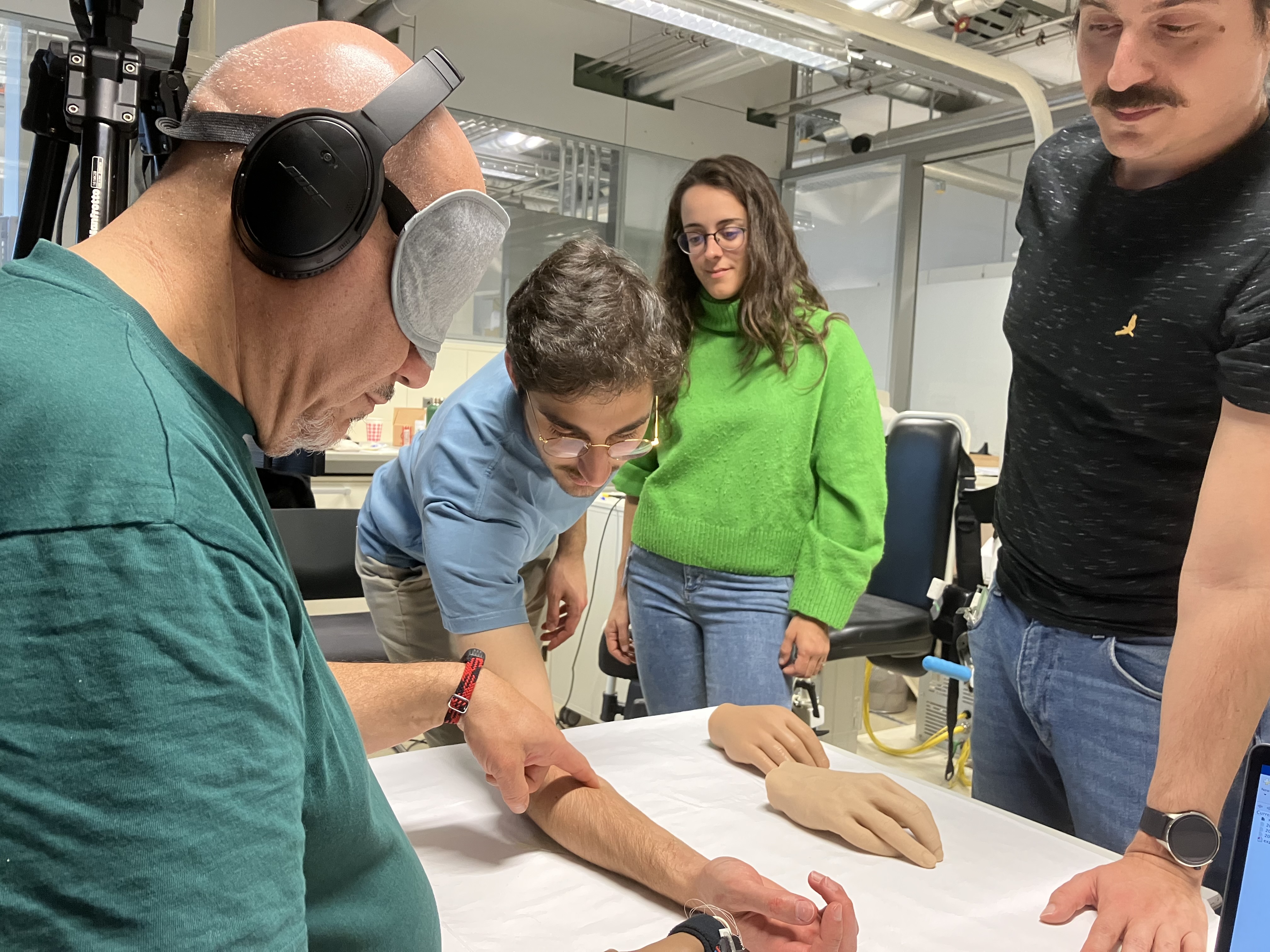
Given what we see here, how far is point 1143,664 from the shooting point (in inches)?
41.4

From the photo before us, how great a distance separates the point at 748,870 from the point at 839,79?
569 centimetres

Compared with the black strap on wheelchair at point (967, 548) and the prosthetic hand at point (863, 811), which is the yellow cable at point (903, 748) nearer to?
the black strap on wheelchair at point (967, 548)

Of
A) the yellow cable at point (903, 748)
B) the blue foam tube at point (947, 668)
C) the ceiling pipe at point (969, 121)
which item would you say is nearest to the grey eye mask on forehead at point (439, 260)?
the blue foam tube at point (947, 668)

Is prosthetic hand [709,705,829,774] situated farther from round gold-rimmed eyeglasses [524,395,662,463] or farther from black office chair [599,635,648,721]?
black office chair [599,635,648,721]

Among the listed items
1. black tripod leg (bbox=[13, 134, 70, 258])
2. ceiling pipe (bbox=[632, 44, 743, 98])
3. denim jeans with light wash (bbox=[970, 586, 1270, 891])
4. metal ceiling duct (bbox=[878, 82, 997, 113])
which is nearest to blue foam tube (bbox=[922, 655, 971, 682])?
denim jeans with light wash (bbox=[970, 586, 1270, 891])

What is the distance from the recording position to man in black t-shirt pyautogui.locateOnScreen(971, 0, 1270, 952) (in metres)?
0.88

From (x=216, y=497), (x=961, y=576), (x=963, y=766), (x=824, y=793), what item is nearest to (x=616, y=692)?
(x=963, y=766)

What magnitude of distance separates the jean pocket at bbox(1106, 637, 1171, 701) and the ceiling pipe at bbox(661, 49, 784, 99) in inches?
160

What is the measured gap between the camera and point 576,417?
1250 mm

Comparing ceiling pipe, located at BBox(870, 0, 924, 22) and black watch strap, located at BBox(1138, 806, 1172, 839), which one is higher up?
ceiling pipe, located at BBox(870, 0, 924, 22)

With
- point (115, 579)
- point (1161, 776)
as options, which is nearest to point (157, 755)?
point (115, 579)

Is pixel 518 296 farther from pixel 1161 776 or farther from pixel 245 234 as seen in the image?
pixel 1161 776

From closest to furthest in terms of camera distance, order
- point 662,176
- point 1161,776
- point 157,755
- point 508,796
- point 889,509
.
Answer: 1. point 157,755
2. point 1161,776
3. point 508,796
4. point 889,509
5. point 662,176

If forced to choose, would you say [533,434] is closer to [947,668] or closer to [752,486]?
[752,486]
